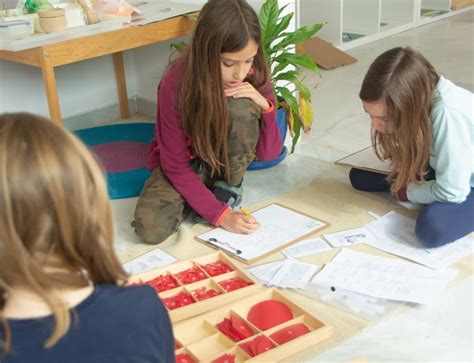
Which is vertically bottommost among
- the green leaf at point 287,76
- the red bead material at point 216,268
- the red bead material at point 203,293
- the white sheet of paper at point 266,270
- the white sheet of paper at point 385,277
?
the white sheet of paper at point 266,270

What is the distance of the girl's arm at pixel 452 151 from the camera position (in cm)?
186

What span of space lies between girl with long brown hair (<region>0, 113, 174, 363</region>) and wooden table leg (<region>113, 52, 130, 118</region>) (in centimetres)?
253

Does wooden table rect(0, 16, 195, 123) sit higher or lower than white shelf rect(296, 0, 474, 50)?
higher

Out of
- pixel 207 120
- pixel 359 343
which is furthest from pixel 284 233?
pixel 359 343

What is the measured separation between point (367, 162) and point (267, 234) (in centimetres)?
54

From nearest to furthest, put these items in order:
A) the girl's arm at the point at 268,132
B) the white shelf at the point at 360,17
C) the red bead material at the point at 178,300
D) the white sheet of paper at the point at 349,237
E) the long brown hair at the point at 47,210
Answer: the long brown hair at the point at 47,210
the red bead material at the point at 178,300
the white sheet of paper at the point at 349,237
the girl's arm at the point at 268,132
the white shelf at the point at 360,17

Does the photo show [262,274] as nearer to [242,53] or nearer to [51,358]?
[242,53]

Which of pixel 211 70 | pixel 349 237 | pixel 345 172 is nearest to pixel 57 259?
pixel 211 70

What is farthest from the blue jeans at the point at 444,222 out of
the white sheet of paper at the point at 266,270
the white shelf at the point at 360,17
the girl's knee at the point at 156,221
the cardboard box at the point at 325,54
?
the white shelf at the point at 360,17

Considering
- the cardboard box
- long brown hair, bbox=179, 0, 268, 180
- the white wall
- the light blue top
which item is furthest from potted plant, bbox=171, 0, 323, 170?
the cardboard box

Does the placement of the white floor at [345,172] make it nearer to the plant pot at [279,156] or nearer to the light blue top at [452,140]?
the plant pot at [279,156]

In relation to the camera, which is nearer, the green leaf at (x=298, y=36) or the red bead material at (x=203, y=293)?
the red bead material at (x=203, y=293)

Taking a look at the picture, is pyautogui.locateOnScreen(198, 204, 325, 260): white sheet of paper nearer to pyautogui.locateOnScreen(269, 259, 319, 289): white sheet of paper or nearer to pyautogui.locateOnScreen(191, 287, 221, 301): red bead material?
pyautogui.locateOnScreen(269, 259, 319, 289): white sheet of paper

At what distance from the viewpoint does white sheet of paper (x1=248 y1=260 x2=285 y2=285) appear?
183 cm
